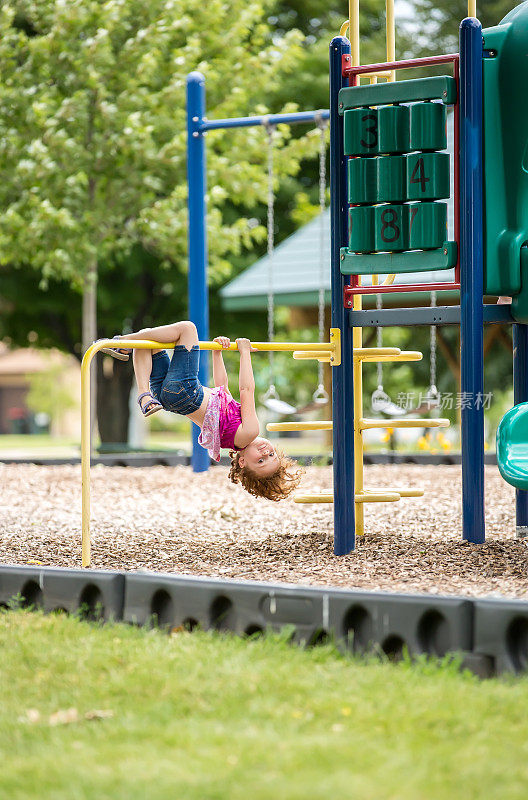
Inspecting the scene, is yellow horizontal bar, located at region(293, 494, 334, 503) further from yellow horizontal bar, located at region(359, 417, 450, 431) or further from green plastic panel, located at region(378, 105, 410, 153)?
green plastic panel, located at region(378, 105, 410, 153)

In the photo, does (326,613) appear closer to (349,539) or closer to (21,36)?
(349,539)

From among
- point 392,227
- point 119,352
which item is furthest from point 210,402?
point 392,227

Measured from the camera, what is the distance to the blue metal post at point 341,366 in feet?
17.1

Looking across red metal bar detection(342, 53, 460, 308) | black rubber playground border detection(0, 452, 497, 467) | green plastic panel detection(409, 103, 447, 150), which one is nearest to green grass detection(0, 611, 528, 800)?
red metal bar detection(342, 53, 460, 308)

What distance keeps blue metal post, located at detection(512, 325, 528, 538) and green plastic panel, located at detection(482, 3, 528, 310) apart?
0.58 m

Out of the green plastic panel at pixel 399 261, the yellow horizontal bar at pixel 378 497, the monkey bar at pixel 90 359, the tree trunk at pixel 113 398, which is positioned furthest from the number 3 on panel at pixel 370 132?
the tree trunk at pixel 113 398

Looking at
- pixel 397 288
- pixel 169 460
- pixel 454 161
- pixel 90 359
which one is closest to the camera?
pixel 90 359

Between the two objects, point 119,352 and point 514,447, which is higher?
point 119,352

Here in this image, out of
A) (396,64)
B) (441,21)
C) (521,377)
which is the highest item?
(441,21)

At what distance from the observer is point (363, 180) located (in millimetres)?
5160

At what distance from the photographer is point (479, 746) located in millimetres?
2824

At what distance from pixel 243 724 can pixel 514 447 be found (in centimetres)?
234

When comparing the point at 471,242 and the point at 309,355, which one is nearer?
the point at 471,242

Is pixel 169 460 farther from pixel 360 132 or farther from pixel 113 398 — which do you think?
pixel 113 398
